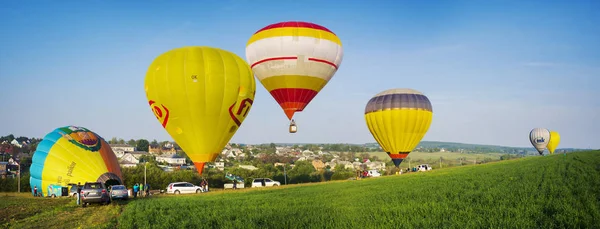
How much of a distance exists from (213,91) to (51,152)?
15168mm

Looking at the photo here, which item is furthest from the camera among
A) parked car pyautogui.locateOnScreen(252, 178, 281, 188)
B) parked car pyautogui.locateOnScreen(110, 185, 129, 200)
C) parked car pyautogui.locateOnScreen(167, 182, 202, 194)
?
parked car pyautogui.locateOnScreen(252, 178, 281, 188)

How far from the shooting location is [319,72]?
33.6 metres

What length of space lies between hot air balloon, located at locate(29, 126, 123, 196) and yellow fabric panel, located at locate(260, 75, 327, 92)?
43.3ft

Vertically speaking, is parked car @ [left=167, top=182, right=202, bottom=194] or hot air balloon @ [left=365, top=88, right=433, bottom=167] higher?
hot air balloon @ [left=365, top=88, right=433, bottom=167]

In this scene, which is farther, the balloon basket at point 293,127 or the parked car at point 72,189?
the balloon basket at point 293,127

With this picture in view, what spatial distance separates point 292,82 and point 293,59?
5.56 ft

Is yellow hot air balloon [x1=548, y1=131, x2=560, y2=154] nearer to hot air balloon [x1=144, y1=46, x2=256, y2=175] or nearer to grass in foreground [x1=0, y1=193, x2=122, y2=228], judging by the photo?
hot air balloon [x1=144, y1=46, x2=256, y2=175]

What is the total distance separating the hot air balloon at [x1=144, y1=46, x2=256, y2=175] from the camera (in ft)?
89.6

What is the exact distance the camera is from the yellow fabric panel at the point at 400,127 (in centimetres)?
4678

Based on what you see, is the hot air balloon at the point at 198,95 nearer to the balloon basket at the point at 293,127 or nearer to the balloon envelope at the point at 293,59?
the balloon envelope at the point at 293,59

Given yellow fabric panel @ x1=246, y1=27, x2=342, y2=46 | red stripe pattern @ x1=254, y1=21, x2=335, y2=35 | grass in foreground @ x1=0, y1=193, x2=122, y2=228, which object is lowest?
grass in foreground @ x1=0, y1=193, x2=122, y2=228

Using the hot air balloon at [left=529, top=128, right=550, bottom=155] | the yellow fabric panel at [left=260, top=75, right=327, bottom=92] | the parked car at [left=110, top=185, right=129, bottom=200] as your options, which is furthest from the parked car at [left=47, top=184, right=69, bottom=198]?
the hot air balloon at [left=529, top=128, right=550, bottom=155]

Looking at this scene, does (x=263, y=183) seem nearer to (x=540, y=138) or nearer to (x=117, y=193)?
A: (x=117, y=193)

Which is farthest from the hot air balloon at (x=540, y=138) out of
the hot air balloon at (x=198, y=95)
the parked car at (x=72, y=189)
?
the parked car at (x=72, y=189)
